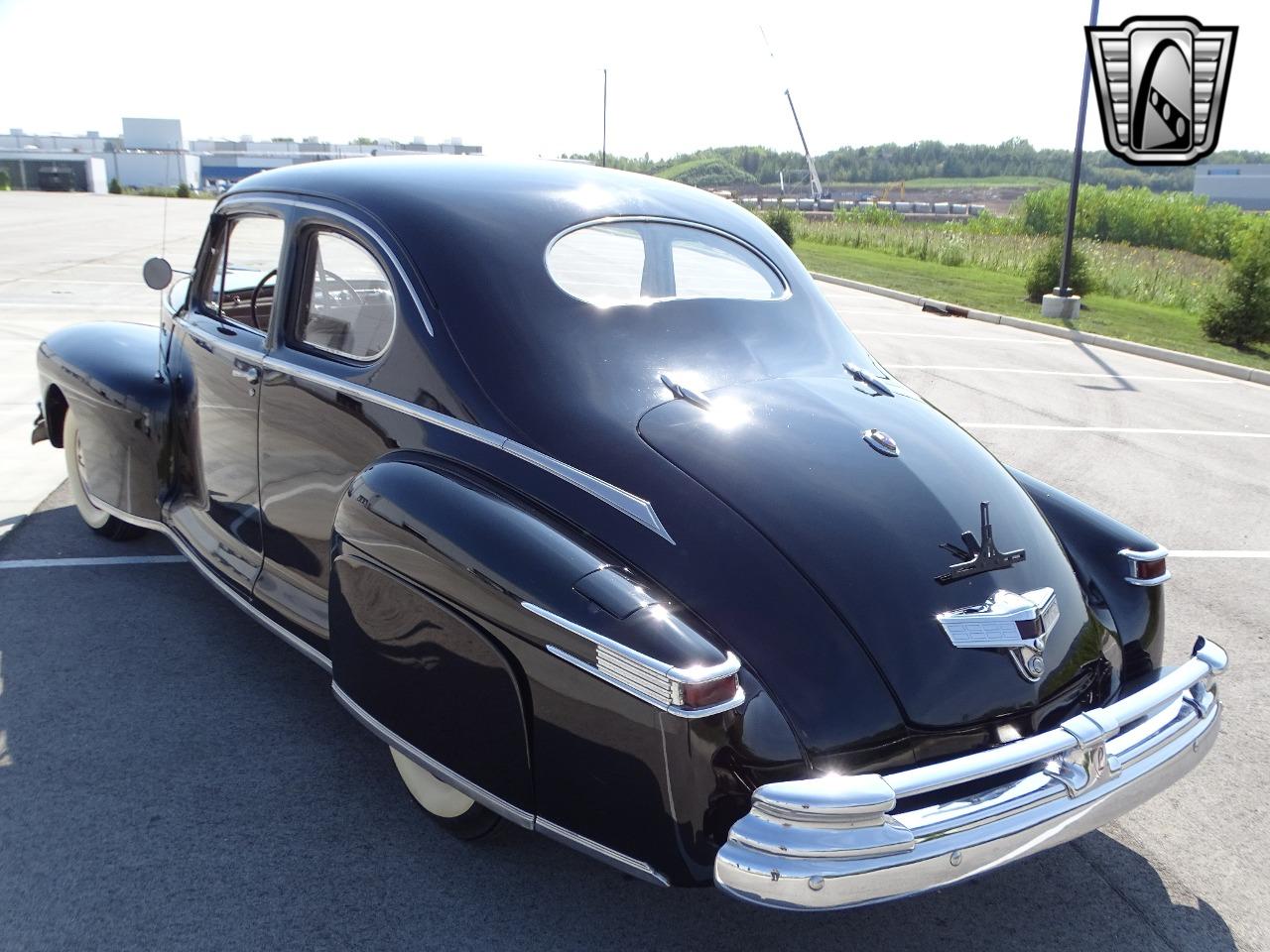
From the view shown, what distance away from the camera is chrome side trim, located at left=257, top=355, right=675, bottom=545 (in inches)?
101

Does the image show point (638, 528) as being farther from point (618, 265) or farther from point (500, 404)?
point (618, 265)

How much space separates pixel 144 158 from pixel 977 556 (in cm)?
8584

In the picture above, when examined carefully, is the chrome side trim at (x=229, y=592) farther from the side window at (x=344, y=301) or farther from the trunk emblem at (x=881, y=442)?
the trunk emblem at (x=881, y=442)

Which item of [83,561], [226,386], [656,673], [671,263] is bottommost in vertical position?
[83,561]

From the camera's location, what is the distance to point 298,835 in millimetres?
Result: 2947

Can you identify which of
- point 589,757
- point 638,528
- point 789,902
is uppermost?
point 638,528

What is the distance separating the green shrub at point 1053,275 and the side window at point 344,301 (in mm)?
15357

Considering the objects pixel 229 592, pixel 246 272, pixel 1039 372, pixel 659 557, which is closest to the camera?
pixel 659 557

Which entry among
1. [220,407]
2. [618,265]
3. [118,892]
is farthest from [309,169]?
[118,892]

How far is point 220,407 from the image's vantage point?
3883mm

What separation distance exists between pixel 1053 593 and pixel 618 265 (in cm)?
169

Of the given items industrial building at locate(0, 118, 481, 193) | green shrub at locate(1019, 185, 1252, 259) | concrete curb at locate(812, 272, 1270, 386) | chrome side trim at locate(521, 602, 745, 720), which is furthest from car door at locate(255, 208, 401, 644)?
industrial building at locate(0, 118, 481, 193)

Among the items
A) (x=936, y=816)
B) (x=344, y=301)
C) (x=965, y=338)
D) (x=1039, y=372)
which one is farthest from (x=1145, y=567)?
(x=965, y=338)

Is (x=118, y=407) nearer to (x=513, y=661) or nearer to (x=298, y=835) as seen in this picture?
(x=298, y=835)
